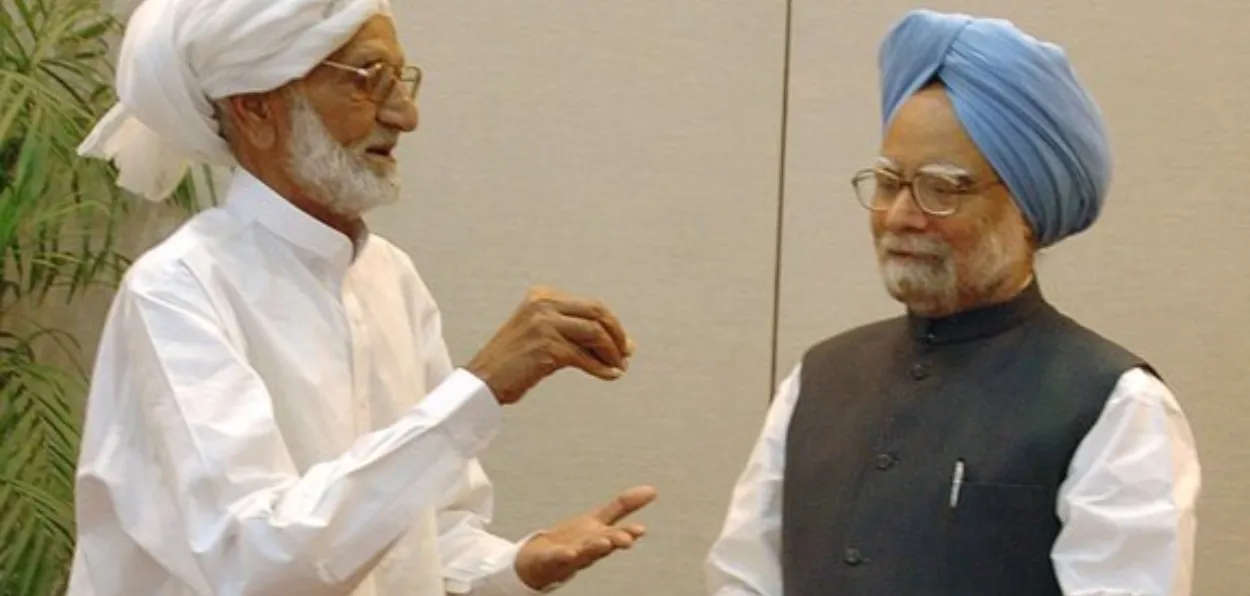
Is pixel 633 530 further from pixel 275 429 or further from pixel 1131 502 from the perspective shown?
pixel 1131 502

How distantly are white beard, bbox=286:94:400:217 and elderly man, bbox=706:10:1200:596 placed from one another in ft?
1.98

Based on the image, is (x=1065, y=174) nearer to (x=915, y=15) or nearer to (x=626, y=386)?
(x=915, y=15)

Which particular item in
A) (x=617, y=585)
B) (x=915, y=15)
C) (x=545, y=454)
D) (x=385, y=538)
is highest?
(x=915, y=15)

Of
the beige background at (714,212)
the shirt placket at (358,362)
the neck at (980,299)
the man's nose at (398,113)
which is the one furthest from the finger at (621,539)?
the beige background at (714,212)

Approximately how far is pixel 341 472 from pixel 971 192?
783 millimetres

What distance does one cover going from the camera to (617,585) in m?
3.38

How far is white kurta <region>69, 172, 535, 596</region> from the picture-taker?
1990 millimetres

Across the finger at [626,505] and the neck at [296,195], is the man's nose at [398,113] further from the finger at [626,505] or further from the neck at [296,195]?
the finger at [626,505]

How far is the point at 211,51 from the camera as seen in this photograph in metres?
2.21

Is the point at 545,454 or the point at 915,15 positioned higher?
the point at 915,15

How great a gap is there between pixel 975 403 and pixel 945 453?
7 cm

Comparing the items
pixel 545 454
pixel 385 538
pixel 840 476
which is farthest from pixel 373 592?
pixel 545 454

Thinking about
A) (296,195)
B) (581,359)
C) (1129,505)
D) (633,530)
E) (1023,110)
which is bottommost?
(633,530)

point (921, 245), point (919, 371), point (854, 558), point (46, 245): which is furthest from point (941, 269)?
point (46, 245)
